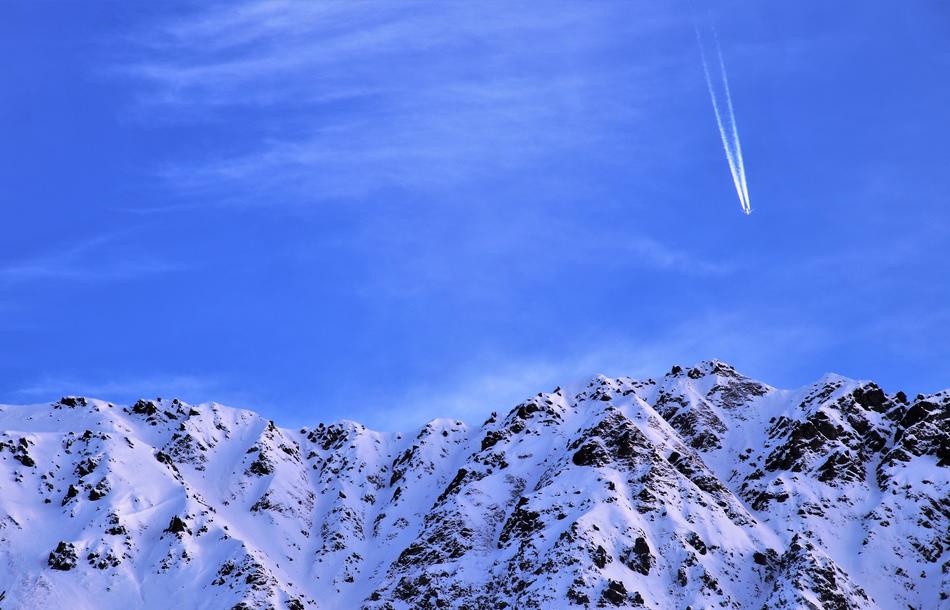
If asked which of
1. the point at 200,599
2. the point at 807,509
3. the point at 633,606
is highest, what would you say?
the point at 807,509

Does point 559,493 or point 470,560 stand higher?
point 559,493

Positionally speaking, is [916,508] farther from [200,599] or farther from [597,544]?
[200,599]

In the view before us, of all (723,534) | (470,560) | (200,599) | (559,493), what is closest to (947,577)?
(723,534)

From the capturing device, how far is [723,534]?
184m

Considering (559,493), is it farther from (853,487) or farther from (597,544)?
(853,487)

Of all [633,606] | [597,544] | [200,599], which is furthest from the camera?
[200,599]

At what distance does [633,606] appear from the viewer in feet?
539

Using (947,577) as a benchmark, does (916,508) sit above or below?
above

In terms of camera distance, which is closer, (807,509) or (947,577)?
(947,577)

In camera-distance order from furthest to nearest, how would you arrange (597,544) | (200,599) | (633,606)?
(200,599), (597,544), (633,606)

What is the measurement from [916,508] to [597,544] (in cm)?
6144

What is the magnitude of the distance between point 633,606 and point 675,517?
27714mm

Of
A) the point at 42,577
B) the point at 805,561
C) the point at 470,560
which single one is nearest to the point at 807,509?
the point at 805,561

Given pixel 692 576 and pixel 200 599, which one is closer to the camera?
pixel 692 576
